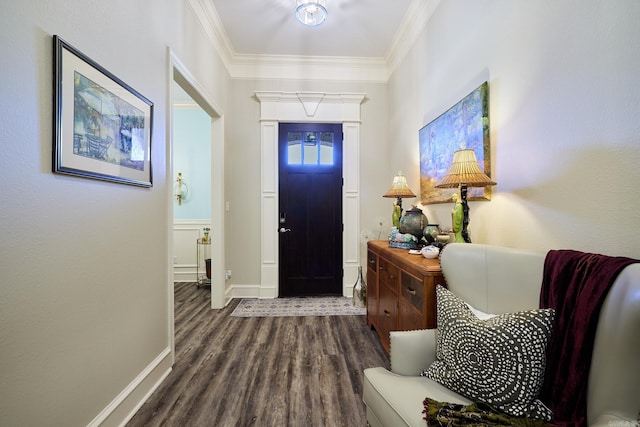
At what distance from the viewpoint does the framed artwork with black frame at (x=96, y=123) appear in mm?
1060

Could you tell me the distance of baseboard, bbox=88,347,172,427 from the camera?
1.29m

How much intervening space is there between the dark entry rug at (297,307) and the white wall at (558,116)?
182 cm

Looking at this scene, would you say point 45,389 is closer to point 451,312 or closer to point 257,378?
point 257,378

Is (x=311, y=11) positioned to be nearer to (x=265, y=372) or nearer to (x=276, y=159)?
(x=276, y=159)

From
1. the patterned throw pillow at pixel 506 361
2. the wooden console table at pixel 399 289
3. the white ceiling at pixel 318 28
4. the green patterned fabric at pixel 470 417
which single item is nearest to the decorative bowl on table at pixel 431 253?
the wooden console table at pixel 399 289

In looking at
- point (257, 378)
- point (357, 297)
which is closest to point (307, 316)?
point (357, 297)

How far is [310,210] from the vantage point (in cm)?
353

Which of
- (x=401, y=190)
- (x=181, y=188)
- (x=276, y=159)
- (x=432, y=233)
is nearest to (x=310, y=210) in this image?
(x=276, y=159)

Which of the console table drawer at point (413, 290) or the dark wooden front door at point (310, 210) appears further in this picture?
the dark wooden front door at point (310, 210)

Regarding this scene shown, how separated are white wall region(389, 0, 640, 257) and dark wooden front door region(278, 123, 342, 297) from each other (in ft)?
6.29

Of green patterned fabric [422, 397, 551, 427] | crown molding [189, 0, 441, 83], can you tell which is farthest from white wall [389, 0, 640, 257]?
crown molding [189, 0, 441, 83]

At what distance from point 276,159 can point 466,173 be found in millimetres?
2518

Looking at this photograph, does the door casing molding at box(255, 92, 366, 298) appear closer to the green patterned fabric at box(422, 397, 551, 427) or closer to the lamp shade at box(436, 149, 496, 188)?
the lamp shade at box(436, 149, 496, 188)

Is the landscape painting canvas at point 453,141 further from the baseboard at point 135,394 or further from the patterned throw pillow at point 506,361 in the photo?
the baseboard at point 135,394
